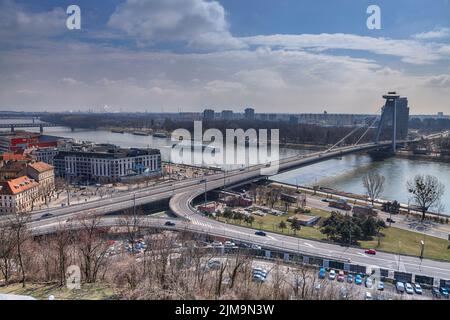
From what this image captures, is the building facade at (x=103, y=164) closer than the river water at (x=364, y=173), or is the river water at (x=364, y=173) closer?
the river water at (x=364, y=173)

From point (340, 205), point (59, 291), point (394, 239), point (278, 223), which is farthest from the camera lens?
point (340, 205)

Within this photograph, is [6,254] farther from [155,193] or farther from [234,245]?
[155,193]

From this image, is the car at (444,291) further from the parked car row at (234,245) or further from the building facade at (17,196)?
the building facade at (17,196)

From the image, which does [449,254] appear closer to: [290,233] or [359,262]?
[359,262]

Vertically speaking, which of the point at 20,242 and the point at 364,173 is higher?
the point at 20,242
